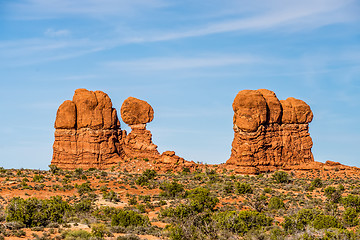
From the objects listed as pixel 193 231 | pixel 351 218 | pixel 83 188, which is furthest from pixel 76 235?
pixel 83 188

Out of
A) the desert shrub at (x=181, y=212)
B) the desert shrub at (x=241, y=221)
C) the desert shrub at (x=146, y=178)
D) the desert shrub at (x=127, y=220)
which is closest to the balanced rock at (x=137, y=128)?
the desert shrub at (x=146, y=178)

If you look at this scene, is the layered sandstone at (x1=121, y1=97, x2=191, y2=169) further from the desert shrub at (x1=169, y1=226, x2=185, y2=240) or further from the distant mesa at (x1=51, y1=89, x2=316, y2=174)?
the desert shrub at (x1=169, y1=226, x2=185, y2=240)

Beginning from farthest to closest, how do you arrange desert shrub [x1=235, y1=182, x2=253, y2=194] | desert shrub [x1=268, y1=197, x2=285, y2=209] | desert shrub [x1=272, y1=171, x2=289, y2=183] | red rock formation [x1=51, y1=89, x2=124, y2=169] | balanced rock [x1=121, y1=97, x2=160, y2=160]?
balanced rock [x1=121, y1=97, x2=160, y2=160] → red rock formation [x1=51, y1=89, x2=124, y2=169] → desert shrub [x1=272, y1=171, x2=289, y2=183] → desert shrub [x1=235, y1=182, x2=253, y2=194] → desert shrub [x1=268, y1=197, x2=285, y2=209]

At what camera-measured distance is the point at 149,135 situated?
8831 cm

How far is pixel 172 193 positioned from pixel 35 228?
26777mm

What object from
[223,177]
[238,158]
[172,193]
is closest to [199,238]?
[172,193]

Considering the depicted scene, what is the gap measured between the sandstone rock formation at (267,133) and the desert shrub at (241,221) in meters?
39.8

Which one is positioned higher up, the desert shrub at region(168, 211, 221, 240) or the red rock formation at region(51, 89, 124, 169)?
the red rock formation at region(51, 89, 124, 169)

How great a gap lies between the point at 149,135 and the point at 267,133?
1949cm

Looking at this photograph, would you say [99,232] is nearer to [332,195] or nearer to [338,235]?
[338,235]

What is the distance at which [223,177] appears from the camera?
3086 inches

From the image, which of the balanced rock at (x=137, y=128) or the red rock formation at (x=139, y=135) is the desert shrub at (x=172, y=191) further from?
the balanced rock at (x=137, y=128)

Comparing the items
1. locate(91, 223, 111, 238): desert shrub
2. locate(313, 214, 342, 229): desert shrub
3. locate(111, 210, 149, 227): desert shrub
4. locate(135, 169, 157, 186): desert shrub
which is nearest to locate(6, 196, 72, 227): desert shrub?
locate(111, 210, 149, 227): desert shrub

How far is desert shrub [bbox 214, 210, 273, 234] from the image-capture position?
3866cm
